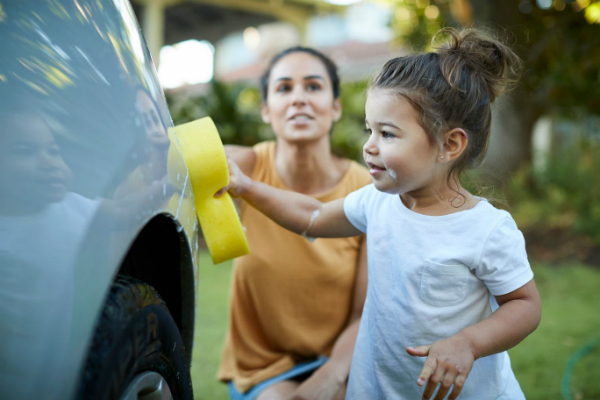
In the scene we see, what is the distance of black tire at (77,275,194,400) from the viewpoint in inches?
37.7

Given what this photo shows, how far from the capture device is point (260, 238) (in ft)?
7.70

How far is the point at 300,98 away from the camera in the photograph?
2.38m

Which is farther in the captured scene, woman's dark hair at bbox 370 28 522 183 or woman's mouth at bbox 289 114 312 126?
woman's mouth at bbox 289 114 312 126

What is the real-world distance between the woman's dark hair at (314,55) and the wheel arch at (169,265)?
1344mm

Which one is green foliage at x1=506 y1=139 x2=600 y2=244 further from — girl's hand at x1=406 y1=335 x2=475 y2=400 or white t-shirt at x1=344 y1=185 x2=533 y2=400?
girl's hand at x1=406 y1=335 x2=475 y2=400

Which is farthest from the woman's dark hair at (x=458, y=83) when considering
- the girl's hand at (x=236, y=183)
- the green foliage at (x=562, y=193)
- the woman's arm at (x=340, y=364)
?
the green foliage at (x=562, y=193)

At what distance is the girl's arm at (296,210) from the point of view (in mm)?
1825

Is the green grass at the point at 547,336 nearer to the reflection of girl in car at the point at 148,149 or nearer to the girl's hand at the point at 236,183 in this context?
the girl's hand at the point at 236,183

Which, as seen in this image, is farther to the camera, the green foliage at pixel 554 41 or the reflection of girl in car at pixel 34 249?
the green foliage at pixel 554 41

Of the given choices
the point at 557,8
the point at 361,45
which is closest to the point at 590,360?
the point at 557,8

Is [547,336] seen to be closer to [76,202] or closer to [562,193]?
[76,202]

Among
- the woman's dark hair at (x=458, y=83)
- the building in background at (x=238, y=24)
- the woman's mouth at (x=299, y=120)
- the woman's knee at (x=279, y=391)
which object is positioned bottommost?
the woman's knee at (x=279, y=391)

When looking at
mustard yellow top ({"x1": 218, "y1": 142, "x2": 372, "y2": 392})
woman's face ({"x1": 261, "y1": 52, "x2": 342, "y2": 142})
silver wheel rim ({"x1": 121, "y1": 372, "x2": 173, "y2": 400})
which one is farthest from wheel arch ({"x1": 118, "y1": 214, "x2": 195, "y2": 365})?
woman's face ({"x1": 261, "y1": 52, "x2": 342, "y2": 142})

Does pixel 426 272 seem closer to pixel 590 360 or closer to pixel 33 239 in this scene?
pixel 33 239
